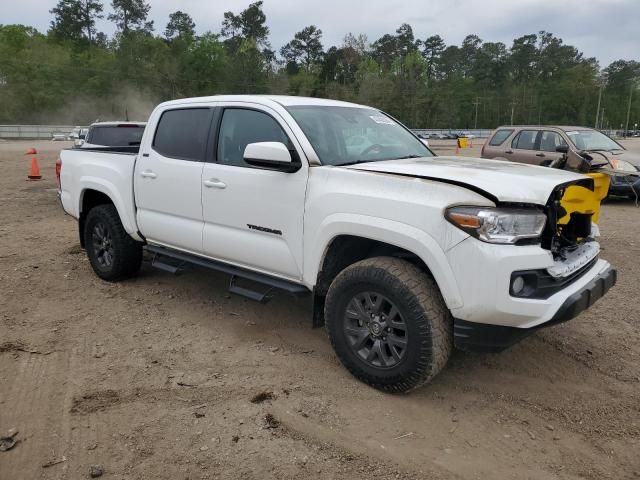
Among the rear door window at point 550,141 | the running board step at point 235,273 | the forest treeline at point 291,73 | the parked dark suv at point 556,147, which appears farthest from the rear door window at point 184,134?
the forest treeline at point 291,73

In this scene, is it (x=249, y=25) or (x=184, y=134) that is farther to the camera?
(x=249, y=25)

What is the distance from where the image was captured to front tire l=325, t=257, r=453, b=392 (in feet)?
10.6

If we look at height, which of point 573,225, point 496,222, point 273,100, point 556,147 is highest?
point 273,100

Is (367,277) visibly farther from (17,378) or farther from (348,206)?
(17,378)

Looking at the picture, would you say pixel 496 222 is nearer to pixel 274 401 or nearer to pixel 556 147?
pixel 274 401

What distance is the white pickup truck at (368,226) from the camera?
3076mm

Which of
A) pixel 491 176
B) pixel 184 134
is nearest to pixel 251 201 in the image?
pixel 184 134

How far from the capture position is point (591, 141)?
11688 mm

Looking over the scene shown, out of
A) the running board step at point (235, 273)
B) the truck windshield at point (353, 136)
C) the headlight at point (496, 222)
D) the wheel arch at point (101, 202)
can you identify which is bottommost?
the running board step at point (235, 273)

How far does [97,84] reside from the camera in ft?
274

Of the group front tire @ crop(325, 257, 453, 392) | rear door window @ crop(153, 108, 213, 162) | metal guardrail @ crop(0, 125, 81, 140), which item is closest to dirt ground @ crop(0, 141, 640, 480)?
front tire @ crop(325, 257, 453, 392)

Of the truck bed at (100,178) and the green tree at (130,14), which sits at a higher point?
the green tree at (130,14)

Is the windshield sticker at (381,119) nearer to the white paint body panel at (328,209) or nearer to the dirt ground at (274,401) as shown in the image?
the white paint body panel at (328,209)

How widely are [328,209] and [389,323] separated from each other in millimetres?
836
